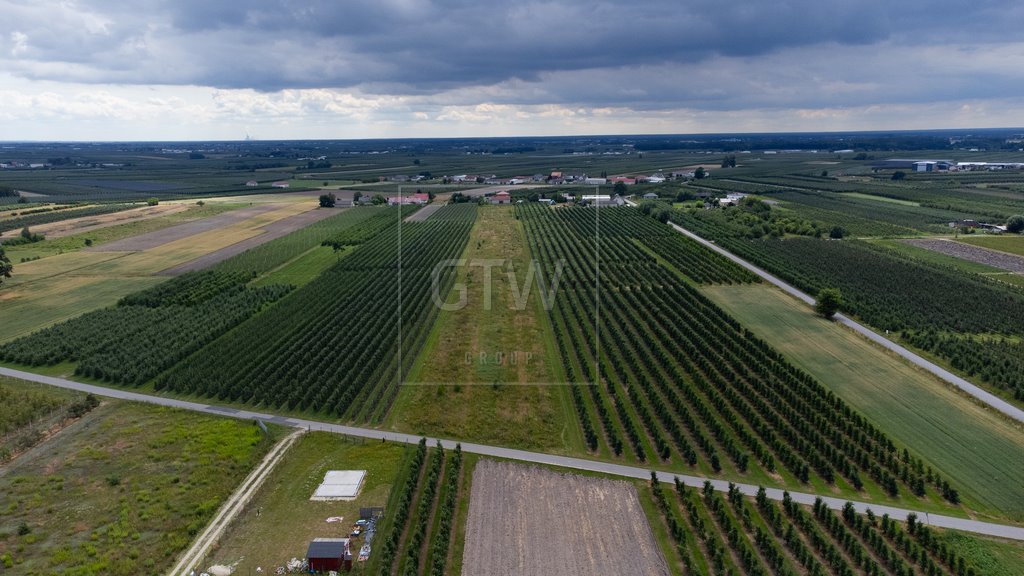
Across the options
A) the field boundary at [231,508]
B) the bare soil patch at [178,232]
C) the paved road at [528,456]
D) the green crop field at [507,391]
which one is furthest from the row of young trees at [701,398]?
the bare soil patch at [178,232]

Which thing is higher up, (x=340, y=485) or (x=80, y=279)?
(x=80, y=279)

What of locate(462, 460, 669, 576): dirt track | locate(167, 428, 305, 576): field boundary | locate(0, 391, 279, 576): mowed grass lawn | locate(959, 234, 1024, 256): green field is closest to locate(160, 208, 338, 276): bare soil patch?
locate(0, 391, 279, 576): mowed grass lawn

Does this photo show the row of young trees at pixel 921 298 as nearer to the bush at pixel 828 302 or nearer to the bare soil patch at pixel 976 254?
the bush at pixel 828 302

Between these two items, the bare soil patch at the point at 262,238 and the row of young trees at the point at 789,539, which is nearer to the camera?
the row of young trees at the point at 789,539

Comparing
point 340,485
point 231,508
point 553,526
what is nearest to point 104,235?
point 231,508

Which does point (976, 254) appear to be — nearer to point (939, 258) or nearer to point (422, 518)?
point (939, 258)

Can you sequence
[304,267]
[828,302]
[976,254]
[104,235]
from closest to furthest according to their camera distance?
[828,302] → [304,267] → [976,254] → [104,235]

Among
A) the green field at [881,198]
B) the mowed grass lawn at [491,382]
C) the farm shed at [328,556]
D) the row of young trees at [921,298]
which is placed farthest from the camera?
the green field at [881,198]

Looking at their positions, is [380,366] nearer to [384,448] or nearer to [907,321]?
[384,448]
